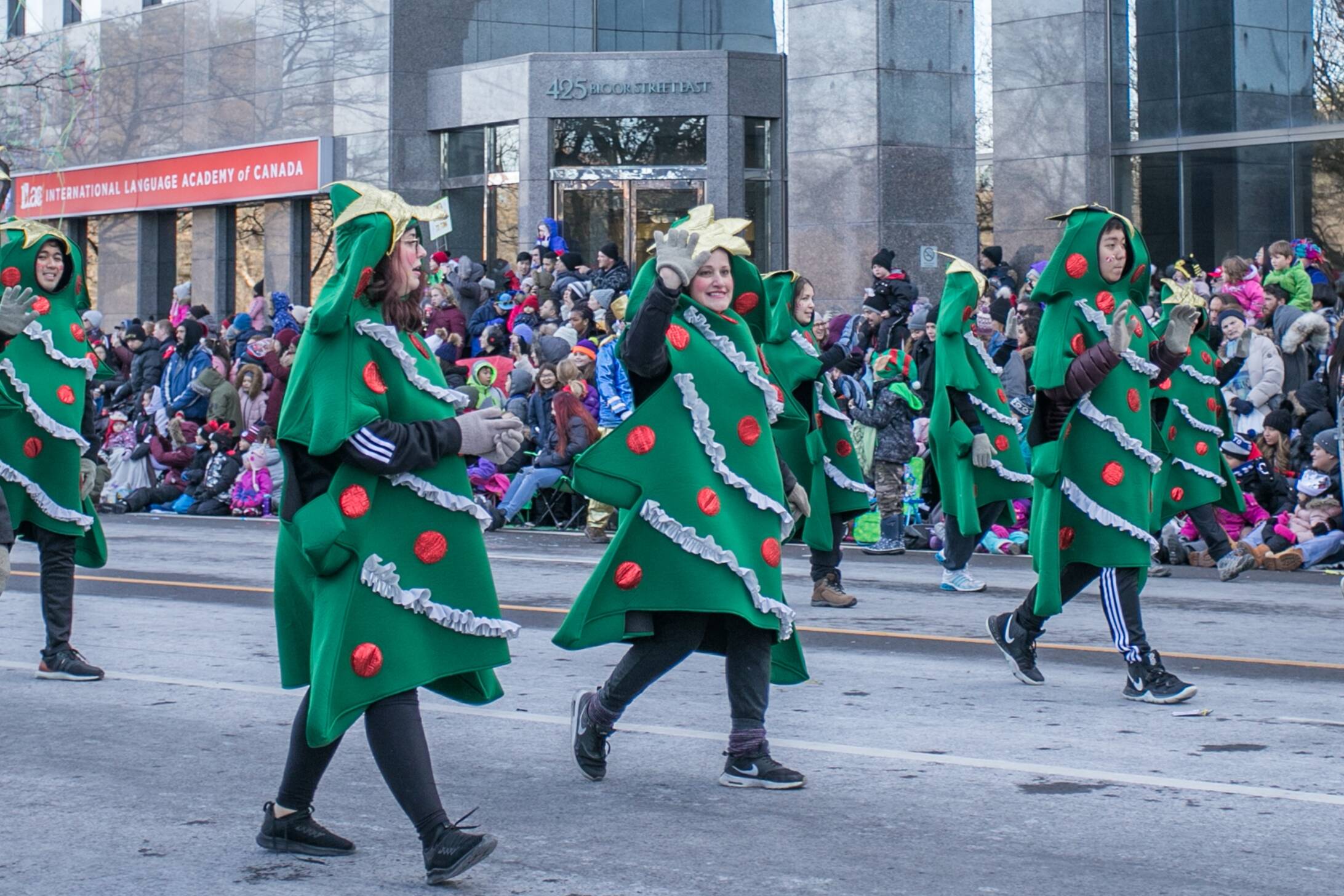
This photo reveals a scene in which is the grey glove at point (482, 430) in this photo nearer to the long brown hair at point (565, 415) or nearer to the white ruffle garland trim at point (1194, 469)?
the white ruffle garland trim at point (1194, 469)

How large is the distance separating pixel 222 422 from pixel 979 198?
36.1 feet

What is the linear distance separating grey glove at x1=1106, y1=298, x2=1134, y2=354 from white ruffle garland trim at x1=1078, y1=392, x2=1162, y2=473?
24cm

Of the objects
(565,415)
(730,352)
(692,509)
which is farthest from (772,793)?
(565,415)

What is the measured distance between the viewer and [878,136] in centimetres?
2305

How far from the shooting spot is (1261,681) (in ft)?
27.2

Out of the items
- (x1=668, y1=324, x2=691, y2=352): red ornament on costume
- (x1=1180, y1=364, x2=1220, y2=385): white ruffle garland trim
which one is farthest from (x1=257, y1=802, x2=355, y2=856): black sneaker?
(x1=1180, y1=364, x2=1220, y2=385): white ruffle garland trim

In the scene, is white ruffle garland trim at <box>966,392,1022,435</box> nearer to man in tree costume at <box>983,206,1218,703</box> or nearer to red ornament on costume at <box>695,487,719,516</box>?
man in tree costume at <box>983,206,1218,703</box>

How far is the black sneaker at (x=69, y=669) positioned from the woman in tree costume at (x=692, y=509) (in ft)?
10.6

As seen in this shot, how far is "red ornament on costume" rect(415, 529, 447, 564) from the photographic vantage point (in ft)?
16.0

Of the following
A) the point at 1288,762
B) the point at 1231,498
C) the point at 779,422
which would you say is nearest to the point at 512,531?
the point at 1231,498

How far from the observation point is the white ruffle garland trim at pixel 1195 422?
40.1 feet

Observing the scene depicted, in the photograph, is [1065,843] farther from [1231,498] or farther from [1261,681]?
[1231,498]

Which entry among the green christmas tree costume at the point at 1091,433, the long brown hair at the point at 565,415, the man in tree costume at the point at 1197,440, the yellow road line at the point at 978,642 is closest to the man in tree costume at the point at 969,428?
the man in tree costume at the point at 1197,440

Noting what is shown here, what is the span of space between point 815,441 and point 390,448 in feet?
20.2
